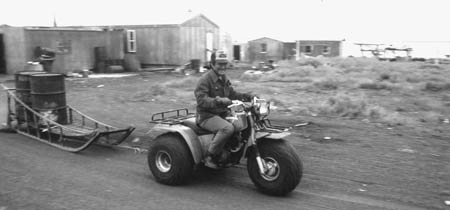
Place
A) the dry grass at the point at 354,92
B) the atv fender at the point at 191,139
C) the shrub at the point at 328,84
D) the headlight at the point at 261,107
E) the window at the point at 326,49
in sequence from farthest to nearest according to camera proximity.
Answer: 1. the window at the point at 326,49
2. the shrub at the point at 328,84
3. the dry grass at the point at 354,92
4. the atv fender at the point at 191,139
5. the headlight at the point at 261,107

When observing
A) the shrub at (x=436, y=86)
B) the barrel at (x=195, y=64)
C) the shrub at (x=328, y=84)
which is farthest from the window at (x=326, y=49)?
the shrub at (x=436, y=86)

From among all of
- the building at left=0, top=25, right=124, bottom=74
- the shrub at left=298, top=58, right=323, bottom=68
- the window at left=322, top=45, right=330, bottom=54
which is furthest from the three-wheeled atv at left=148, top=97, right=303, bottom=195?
the window at left=322, top=45, right=330, bottom=54

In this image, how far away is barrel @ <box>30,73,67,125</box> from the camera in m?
9.56

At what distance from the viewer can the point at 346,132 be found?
32.4ft

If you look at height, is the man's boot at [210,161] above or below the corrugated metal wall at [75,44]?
below

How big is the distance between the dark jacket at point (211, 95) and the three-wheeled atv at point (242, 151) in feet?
0.71

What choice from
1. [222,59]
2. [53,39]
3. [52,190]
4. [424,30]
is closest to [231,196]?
[222,59]

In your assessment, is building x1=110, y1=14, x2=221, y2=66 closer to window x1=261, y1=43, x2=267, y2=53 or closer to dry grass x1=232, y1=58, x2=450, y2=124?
window x1=261, y1=43, x2=267, y2=53

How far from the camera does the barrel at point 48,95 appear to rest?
31.4 ft

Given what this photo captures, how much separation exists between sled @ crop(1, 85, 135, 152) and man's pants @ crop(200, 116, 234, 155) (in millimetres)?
2655

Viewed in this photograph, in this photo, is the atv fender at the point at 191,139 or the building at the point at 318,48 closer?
the atv fender at the point at 191,139

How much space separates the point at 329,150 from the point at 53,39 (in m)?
19.8

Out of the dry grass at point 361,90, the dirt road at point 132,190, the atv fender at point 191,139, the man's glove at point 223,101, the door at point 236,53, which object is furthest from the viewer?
the door at point 236,53

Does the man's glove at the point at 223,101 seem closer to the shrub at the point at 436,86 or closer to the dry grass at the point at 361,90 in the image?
the dry grass at the point at 361,90
